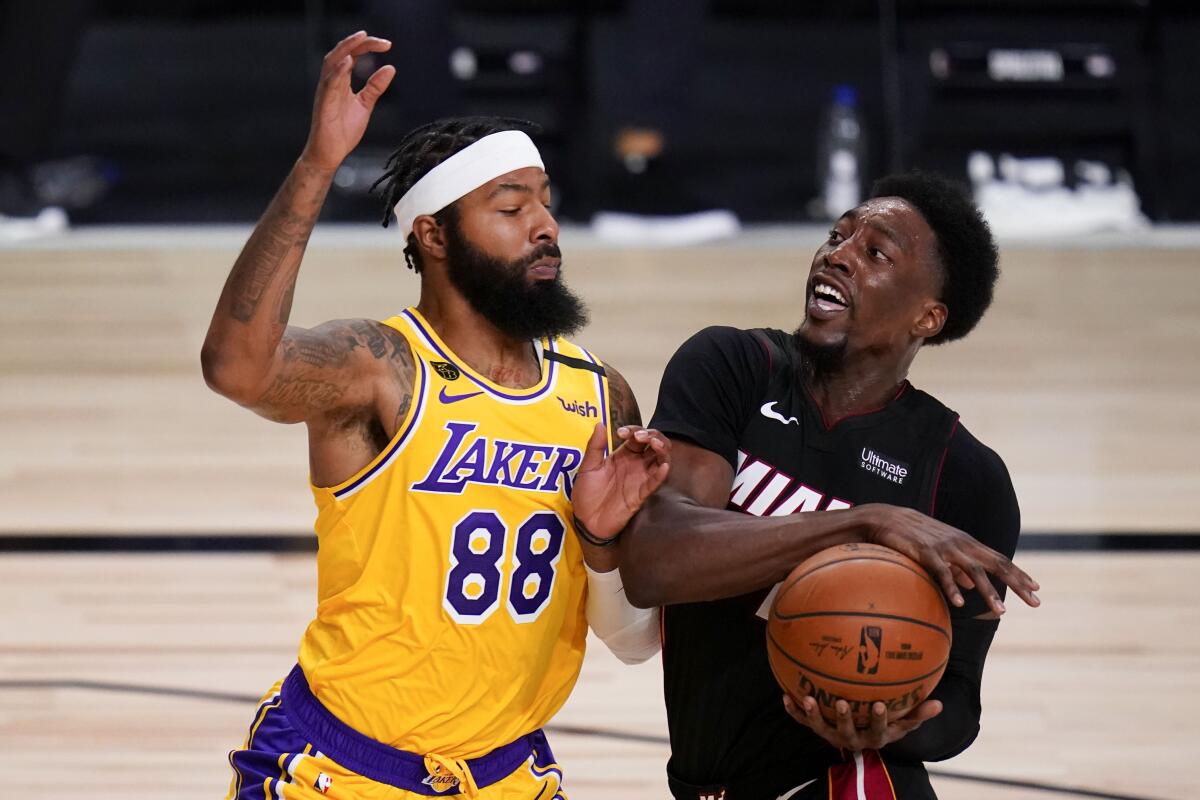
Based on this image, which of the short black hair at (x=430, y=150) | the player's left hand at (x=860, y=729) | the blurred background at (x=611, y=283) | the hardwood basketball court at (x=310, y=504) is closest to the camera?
the player's left hand at (x=860, y=729)

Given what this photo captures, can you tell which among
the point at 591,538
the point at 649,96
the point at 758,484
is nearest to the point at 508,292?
the point at 591,538

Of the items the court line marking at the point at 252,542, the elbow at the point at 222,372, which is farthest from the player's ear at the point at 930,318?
the court line marking at the point at 252,542

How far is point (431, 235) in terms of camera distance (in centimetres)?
331

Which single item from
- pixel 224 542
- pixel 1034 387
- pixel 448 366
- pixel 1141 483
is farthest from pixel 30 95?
pixel 448 366

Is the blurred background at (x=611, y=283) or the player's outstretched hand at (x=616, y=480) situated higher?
the player's outstretched hand at (x=616, y=480)

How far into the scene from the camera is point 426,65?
383 inches

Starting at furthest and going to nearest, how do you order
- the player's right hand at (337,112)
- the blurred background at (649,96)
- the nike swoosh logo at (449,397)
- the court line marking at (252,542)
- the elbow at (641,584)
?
the blurred background at (649,96) → the court line marking at (252,542) → the nike swoosh logo at (449,397) → the elbow at (641,584) → the player's right hand at (337,112)

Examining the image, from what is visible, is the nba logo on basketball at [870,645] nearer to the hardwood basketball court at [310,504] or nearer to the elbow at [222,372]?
the elbow at [222,372]

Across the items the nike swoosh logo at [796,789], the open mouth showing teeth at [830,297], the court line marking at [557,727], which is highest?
the open mouth showing teeth at [830,297]

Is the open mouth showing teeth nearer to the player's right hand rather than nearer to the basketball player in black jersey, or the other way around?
the basketball player in black jersey

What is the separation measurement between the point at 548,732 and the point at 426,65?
5784 millimetres

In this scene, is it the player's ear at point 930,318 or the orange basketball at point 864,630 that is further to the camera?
the player's ear at point 930,318

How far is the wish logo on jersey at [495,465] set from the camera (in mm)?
3123

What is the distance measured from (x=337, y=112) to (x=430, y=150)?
592mm
